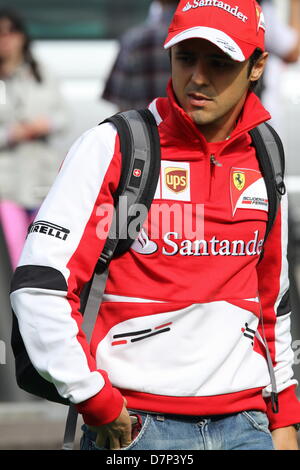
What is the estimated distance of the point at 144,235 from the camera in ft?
8.41

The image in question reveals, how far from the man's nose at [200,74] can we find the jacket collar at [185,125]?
8cm

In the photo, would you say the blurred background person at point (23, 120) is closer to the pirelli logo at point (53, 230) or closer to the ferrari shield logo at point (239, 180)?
the ferrari shield logo at point (239, 180)

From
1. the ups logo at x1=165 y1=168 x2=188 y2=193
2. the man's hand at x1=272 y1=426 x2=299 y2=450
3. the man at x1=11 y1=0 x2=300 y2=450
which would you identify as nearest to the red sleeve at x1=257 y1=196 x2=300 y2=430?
the man's hand at x1=272 y1=426 x2=299 y2=450

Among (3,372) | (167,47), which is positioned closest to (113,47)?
(3,372)

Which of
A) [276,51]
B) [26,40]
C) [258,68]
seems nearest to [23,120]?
[26,40]

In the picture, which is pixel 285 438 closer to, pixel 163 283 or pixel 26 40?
pixel 163 283

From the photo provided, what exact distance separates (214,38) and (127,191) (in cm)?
45

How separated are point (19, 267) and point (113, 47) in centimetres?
555

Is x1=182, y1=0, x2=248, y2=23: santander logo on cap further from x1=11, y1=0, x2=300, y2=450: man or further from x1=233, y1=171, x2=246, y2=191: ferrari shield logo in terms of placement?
x1=233, y1=171, x2=246, y2=191: ferrari shield logo

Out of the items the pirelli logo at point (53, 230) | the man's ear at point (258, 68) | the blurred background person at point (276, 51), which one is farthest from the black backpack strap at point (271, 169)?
→ the blurred background person at point (276, 51)

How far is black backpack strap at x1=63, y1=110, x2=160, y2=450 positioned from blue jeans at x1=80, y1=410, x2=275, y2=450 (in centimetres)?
19

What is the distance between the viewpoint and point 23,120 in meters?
6.23

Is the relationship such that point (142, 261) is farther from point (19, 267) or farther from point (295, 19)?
point (295, 19)

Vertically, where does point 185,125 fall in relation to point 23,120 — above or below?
above
